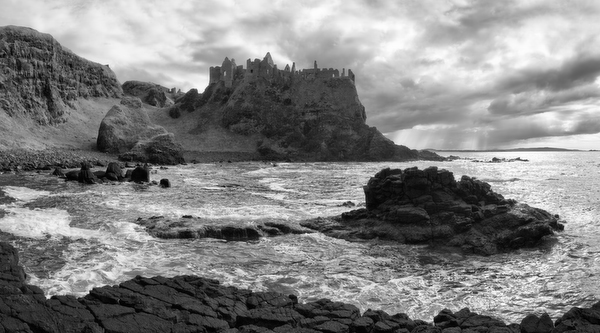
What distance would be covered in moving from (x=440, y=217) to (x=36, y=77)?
279ft

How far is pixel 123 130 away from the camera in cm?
8175

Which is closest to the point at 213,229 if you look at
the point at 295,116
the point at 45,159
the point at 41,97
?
the point at 45,159

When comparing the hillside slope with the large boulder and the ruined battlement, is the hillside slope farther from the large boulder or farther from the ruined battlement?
the ruined battlement

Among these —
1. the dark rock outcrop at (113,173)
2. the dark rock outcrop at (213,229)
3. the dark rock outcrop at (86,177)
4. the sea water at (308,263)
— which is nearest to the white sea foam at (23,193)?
the sea water at (308,263)

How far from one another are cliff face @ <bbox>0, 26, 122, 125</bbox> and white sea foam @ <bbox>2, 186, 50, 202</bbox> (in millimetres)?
46911

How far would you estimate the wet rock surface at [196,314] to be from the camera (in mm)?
8797

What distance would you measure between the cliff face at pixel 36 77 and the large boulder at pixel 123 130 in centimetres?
1063

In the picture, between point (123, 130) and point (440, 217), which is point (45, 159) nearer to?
point (123, 130)

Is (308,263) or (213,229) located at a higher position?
(213,229)

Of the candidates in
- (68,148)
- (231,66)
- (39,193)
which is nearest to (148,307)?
(39,193)

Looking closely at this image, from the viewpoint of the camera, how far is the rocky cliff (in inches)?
4633

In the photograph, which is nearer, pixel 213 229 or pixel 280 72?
pixel 213 229

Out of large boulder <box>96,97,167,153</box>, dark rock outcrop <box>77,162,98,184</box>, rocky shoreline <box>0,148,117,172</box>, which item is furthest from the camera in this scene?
large boulder <box>96,97,167,153</box>

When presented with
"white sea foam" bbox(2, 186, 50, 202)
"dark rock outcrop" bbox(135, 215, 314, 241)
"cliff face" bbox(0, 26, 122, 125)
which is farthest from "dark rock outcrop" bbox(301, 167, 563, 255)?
"cliff face" bbox(0, 26, 122, 125)
